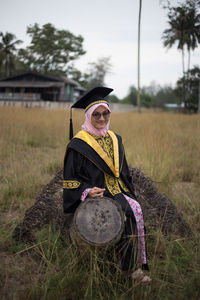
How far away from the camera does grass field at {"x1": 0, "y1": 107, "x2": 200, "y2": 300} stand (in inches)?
65.4

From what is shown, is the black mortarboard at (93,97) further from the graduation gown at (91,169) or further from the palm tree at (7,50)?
the palm tree at (7,50)

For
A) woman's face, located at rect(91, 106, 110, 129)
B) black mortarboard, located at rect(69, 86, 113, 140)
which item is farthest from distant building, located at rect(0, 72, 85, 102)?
woman's face, located at rect(91, 106, 110, 129)

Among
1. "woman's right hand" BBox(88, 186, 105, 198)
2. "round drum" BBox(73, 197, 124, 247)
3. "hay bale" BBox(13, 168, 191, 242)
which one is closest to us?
"round drum" BBox(73, 197, 124, 247)

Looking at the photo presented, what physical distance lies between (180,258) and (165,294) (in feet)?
1.85

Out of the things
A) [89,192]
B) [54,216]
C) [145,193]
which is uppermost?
[89,192]

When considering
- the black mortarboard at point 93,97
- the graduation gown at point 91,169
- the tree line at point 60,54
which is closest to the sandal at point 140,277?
the graduation gown at point 91,169

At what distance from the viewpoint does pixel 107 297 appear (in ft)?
5.52

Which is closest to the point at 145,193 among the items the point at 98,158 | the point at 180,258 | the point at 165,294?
the point at 180,258

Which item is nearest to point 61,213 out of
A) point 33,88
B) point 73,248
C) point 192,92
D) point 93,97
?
Answer: point 73,248

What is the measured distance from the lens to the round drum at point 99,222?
1636 mm

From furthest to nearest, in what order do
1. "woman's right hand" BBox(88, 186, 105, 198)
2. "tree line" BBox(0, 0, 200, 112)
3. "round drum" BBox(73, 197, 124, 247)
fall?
"tree line" BBox(0, 0, 200, 112)
"woman's right hand" BBox(88, 186, 105, 198)
"round drum" BBox(73, 197, 124, 247)

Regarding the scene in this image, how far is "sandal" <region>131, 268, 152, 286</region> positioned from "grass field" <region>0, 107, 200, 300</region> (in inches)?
1.8

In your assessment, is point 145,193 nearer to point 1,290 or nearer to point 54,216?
point 54,216

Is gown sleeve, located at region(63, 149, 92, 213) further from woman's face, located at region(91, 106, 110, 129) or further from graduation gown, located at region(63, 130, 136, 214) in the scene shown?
woman's face, located at region(91, 106, 110, 129)
